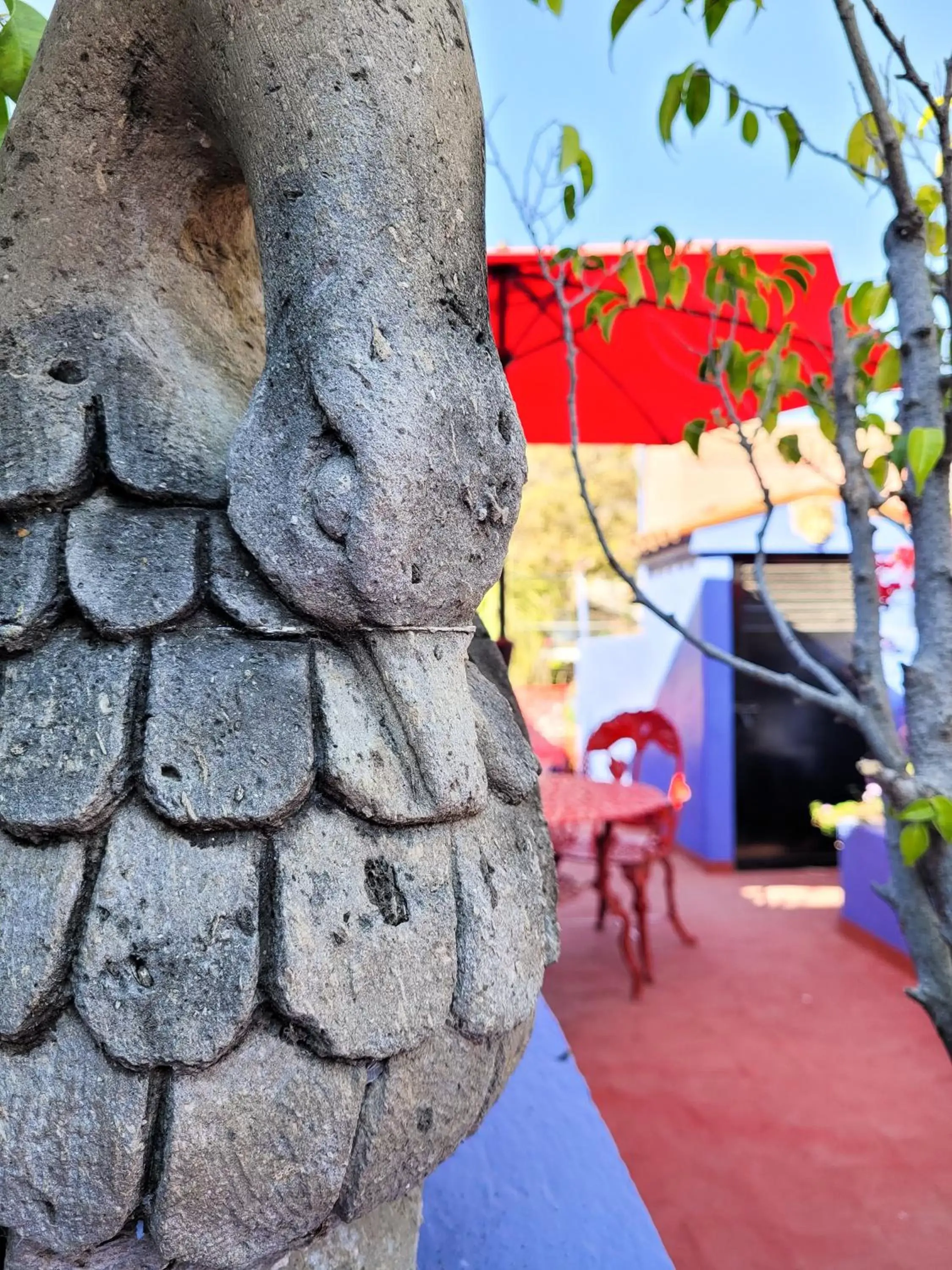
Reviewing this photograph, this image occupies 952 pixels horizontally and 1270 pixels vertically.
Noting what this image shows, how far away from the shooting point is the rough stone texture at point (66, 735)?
0.55 meters

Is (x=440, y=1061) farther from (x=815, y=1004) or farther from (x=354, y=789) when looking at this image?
(x=815, y=1004)

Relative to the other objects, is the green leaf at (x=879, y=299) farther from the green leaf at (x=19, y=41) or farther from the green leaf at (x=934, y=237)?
the green leaf at (x=19, y=41)

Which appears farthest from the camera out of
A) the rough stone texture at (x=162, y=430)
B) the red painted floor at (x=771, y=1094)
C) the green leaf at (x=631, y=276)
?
the red painted floor at (x=771, y=1094)

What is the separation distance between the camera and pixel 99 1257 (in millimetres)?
586

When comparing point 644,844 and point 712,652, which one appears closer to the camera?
point 712,652

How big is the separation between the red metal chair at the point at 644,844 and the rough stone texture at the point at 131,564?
3.18m

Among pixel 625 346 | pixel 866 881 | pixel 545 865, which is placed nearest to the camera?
pixel 545 865

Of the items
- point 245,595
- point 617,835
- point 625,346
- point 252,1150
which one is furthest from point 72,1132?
point 617,835

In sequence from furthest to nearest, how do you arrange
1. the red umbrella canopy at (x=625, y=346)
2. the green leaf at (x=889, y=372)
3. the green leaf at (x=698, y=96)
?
1. the red umbrella canopy at (x=625, y=346)
2. the green leaf at (x=889, y=372)
3. the green leaf at (x=698, y=96)

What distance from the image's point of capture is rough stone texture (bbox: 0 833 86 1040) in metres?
0.53

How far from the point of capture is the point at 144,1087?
53 cm

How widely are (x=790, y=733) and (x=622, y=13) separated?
207 inches

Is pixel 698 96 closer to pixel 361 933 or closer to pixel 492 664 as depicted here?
pixel 492 664

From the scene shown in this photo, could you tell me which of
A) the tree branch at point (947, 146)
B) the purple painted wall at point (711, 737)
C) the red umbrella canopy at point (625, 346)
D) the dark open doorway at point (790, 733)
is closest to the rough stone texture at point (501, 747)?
the tree branch at point (947, 146)
